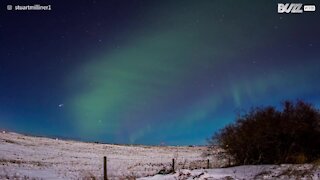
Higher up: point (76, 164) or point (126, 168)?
point (76, 164)

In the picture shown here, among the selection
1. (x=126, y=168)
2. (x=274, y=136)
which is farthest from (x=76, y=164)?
(x=274, y=136)

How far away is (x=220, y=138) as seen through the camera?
32062 millimetres

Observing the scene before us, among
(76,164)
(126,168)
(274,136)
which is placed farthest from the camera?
(76,164)

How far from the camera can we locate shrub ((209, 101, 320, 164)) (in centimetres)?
3052

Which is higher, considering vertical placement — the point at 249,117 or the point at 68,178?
the point at 249,117

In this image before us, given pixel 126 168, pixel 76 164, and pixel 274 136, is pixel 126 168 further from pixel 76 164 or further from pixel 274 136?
pixel 274 136

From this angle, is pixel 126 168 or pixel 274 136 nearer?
pixel 274 136

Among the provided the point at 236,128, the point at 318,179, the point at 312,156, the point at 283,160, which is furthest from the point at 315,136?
the point at 318,179

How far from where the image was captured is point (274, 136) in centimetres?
3058

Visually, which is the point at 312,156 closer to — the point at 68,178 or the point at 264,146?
the point at 264,146

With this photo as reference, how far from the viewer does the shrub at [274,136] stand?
100ft

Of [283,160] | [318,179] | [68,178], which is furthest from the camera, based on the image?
[283,160]

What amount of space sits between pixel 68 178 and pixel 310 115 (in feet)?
60.7

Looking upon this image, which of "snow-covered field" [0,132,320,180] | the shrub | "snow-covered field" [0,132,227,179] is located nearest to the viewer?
"snow-covered field" [0,132,320,180]
